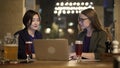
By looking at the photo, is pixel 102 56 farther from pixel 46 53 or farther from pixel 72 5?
pixel 72 5

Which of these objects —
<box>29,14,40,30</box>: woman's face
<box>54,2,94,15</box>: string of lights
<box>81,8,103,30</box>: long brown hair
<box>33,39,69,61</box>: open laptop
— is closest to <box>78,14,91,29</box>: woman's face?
<box>81,8,103,30</box>: long brown hair

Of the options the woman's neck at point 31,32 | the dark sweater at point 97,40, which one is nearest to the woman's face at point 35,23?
the woman's neck at point 31,32

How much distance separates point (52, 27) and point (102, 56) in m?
7.48

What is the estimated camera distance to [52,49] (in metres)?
2.40

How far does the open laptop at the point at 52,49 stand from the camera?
2.36m

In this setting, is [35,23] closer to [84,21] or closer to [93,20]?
[84,21]

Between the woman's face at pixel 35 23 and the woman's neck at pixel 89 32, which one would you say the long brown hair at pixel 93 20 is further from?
the woman's face at pixel 35 23

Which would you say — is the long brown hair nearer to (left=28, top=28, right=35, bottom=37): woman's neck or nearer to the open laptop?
(left=28, top=28, right=35, bottom=37): woman's neck

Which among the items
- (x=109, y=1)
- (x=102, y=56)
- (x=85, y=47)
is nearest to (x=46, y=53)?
(x=102, y=56)

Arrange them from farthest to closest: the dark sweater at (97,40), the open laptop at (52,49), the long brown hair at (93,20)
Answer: the long brown hair at (93,20)
the dark sweater at (97,40)
the open laptop at (52,49)

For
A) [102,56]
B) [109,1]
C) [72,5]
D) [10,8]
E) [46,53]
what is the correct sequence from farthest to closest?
[72,5]
[109,1]
[10,8]
[46,53]
[102,56]

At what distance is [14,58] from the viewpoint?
2.33 meters

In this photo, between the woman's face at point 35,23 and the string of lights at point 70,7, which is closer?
the woman's face at point 35,23

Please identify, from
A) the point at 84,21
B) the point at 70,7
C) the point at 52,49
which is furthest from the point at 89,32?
the point at 70,7
